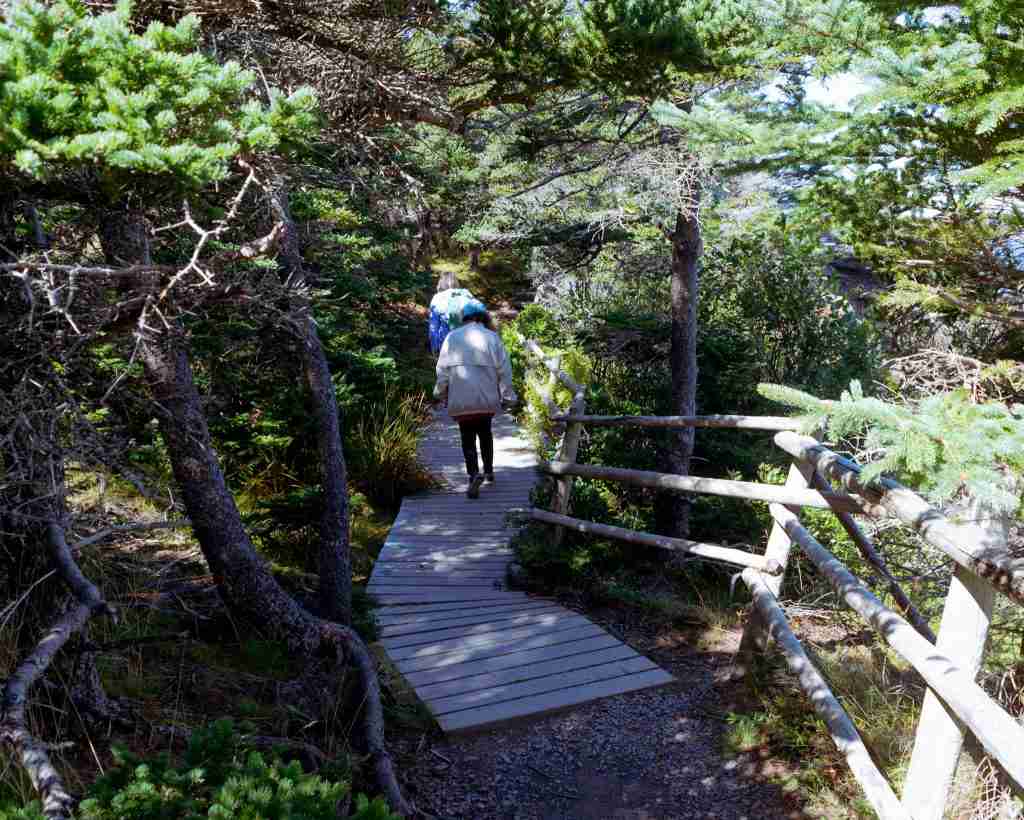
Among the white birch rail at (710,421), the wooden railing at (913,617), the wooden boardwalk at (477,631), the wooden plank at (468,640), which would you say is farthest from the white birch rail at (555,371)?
the wooden railing at (913,617)

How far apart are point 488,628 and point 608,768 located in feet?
5.49

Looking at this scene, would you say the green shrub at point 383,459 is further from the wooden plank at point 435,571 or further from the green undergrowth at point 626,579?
the green undergrowth at point 626,579

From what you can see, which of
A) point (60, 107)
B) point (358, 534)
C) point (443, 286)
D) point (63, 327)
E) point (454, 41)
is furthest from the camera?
point (443, 286)

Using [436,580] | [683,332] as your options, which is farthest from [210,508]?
[683,332]

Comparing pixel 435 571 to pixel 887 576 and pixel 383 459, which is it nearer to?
pixel 383 459

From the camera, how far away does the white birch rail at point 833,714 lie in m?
2.67

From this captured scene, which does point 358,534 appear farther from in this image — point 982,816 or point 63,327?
point 982,816

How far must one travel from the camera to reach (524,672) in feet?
15.2

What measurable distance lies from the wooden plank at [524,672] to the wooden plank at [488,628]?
1.44ft

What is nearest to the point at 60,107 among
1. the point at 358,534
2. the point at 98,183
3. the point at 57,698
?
the point at 98,183

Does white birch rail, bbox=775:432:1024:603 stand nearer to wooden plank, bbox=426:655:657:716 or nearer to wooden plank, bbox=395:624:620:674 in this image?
wooden plank, bbox=426:655:657:716

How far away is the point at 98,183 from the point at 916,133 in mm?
3956

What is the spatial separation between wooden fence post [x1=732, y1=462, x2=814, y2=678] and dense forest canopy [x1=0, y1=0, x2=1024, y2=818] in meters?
0.80

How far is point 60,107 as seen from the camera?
1836 millimetres
